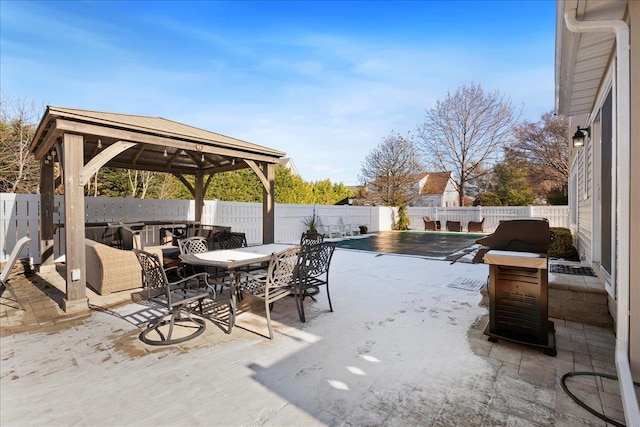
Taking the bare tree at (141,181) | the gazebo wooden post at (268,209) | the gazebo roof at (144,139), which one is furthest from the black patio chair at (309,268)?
the bare tree at (141,181)

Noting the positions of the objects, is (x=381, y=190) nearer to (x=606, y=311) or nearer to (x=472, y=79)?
(x=472, y=79)

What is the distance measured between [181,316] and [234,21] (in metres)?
8.20

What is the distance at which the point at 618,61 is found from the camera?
7.09 ft

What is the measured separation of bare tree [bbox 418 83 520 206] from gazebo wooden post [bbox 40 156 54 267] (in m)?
18.5

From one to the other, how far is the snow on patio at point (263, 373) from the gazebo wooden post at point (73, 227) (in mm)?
381

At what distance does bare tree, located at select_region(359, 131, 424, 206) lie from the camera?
18.4 m

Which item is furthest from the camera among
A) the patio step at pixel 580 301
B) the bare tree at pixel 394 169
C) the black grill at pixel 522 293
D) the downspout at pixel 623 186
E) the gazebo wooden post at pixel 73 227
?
the bare tree at pixel 394 169

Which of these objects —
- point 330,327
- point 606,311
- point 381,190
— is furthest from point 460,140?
point 330,327

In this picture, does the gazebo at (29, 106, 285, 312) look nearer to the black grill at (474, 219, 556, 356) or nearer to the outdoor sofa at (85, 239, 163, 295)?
the outdoor sofa at (85, 239, 163, 295)

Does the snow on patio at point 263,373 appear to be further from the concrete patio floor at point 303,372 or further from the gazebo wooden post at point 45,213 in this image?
the gazebo wooden post at point 45,213

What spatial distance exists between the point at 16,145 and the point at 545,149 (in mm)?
27678

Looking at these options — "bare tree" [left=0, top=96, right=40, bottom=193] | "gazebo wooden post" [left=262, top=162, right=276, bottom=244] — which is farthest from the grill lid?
"bare tree" [left=0, top=96, right=40, bottom=193]

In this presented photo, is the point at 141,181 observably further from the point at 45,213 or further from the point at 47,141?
the point at 47,141

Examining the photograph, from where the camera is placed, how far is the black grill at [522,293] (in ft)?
8.52
